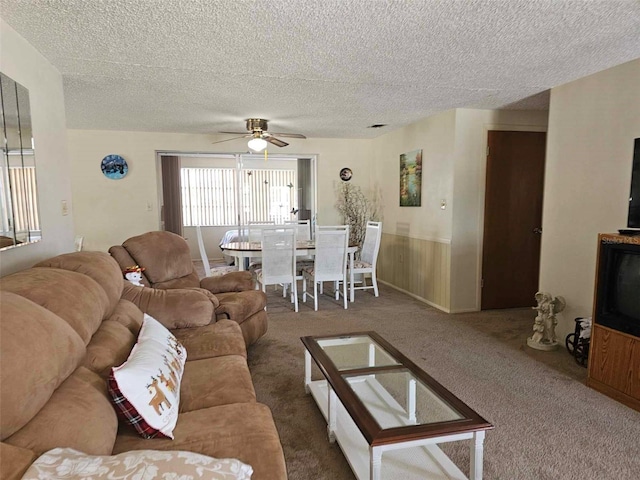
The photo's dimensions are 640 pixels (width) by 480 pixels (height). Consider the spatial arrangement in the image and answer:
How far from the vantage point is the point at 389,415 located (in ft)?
6.26

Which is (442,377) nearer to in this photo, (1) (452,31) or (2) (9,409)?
(1) (452,31)

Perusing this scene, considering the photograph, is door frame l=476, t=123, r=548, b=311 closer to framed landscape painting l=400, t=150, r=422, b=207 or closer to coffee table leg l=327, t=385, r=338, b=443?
framed landscape painting l=400, t=150, r=422, b=207

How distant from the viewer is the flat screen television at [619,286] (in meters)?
2.30

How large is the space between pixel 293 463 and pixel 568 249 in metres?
2.86

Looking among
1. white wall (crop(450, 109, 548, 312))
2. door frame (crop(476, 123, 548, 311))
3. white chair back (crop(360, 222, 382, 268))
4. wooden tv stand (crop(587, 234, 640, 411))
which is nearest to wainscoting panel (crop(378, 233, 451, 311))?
white wall (crop(450, 109, 548, 312))

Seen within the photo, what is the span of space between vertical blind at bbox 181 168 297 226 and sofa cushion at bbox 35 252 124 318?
21.1 ft

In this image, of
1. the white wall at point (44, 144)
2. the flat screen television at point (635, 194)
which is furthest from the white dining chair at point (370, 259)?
the white wall at point (44, 144)

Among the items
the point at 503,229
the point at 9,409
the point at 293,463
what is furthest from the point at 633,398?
the point at 9,409

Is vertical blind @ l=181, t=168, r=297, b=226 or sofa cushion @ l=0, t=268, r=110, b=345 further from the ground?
vertical blind @ l=181, t=168, r=297, b=226

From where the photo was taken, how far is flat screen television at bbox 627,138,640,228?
8.34 feet

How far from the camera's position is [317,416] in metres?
2.25

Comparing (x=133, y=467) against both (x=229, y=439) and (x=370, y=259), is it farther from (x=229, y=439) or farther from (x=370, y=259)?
(x=370, y=259)

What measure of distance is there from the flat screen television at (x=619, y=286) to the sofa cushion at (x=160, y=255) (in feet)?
10.1

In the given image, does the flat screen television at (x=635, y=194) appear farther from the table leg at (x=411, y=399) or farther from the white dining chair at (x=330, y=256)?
the white dining chair at (x=330, y=256)
